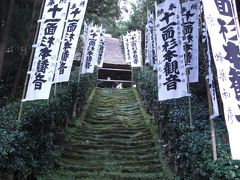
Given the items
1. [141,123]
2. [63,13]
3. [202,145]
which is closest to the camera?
[202,145]

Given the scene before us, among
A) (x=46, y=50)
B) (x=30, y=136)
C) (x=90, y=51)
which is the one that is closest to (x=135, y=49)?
(x=90, y=51)

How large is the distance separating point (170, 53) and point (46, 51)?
2891 millimetres

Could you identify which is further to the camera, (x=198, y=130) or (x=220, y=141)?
(x=198, y=130)

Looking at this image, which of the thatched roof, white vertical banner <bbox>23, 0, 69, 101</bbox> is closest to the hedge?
white vertical banner <bbox>23, 0, 69, 101</bbox>

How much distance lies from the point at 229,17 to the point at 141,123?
819 cm

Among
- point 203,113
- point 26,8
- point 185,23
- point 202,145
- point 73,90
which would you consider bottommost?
point 202,145

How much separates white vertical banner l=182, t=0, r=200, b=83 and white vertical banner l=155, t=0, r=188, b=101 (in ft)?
0.79

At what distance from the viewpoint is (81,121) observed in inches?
526

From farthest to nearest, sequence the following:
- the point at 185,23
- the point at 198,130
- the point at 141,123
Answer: the point at 141,123
the point at 185,23
the point at 198,130

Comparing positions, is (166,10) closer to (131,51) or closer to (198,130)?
(198,130)

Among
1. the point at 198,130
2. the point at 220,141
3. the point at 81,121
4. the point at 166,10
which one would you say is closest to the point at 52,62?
the point at 166,10

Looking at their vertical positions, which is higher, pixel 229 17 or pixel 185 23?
pixel 185 23

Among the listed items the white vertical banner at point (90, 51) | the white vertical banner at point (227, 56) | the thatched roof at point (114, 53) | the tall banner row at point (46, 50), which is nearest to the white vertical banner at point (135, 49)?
the white vertical banner at point (90, 51)

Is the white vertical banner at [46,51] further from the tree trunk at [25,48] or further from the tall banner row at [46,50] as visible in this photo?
the tree trunk at [25,48]
